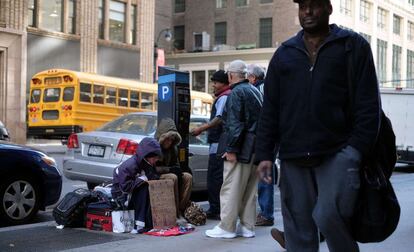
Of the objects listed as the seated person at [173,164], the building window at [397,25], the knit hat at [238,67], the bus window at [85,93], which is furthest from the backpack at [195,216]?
the building window at [397,25]

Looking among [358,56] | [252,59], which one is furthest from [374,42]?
[358,56]

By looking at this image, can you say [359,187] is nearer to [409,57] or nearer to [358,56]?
[358,56]

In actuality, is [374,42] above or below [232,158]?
above

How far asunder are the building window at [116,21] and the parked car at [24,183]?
26138 millimetres

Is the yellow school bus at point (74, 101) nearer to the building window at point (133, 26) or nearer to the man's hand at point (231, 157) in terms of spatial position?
the building window at point (133, 26)

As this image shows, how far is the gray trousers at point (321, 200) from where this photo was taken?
3447mm

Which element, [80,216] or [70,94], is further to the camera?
[70,94]

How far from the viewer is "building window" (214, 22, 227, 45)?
4925 centimetres

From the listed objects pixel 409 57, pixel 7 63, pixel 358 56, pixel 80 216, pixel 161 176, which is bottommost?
pixel 80 216

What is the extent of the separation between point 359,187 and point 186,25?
4893cm

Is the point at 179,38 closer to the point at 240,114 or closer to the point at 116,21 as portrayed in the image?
the point at 116,21

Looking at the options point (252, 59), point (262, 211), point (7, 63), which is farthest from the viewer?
point (252, 59)

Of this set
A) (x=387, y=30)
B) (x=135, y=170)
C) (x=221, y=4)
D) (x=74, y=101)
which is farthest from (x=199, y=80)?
(x=135, y=170)

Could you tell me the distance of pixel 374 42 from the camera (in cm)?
5425
